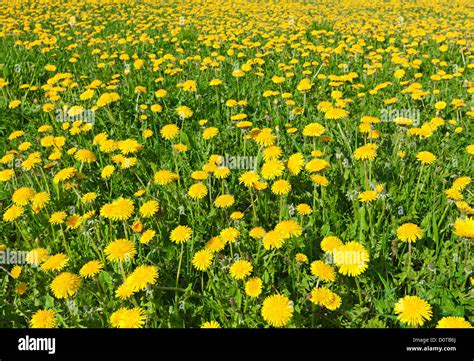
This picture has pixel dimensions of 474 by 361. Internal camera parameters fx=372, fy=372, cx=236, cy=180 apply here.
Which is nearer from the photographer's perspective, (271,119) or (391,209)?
(391,209)

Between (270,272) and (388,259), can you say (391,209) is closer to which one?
(388,259)

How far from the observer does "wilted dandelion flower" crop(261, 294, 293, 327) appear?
5.40 feet

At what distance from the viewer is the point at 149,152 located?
3.43 meters

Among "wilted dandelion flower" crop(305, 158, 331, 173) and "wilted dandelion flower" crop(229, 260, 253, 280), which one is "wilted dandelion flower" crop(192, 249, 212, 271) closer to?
"wilted dandelion flower" crop(229, 260, 253, 280)

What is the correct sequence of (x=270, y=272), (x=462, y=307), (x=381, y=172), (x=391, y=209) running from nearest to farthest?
(x=462, y=307), (x=270, y=272), (x=391, y=209), (x=381, y=172)

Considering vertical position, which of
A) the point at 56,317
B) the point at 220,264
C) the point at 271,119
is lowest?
the point at 56,317

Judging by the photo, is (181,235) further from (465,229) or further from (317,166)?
(465,229)

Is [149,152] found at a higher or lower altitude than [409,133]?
lower

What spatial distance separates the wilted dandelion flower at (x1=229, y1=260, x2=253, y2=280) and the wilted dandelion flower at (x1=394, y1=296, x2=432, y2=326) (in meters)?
0.72

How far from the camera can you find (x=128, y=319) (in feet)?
5.57

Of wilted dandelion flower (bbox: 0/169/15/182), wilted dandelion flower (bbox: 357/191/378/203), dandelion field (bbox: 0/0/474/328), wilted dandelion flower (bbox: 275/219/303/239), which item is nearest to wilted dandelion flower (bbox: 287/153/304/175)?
dandelion field (bbox: 0/0/474/328)

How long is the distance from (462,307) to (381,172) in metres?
1.36
